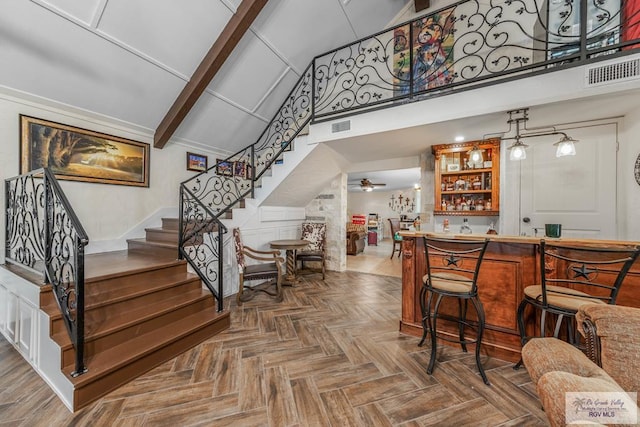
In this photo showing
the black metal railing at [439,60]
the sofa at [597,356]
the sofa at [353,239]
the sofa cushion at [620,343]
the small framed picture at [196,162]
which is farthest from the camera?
the sofa at [353,239]

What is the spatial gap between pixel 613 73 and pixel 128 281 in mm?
4926

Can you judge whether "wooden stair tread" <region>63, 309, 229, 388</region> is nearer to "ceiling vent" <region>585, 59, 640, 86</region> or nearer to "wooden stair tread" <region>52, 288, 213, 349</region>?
"wooden stair tread" <region>52, 288, 213, 349</region>

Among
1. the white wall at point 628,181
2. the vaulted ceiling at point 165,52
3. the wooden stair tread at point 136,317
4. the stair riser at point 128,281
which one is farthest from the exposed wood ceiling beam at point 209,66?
the white wall at point 628,181

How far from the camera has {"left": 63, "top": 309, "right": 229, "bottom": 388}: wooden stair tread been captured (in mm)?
1706

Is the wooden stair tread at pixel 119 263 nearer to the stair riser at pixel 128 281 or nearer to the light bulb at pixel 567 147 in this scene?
the stair riser at pixel 128 281

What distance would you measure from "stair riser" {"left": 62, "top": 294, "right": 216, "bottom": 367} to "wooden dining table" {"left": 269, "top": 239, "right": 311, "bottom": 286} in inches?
57.9

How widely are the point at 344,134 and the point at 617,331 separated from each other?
3.13 meters

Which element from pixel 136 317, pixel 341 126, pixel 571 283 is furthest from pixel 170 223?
pixel 571 283

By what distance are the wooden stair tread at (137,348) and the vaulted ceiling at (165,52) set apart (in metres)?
3.00

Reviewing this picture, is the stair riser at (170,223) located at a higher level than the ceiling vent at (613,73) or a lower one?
lower

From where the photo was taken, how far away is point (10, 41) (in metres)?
2.37

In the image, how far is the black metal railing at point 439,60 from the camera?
260 cm

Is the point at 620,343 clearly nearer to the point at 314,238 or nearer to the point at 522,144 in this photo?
the point at 522,144

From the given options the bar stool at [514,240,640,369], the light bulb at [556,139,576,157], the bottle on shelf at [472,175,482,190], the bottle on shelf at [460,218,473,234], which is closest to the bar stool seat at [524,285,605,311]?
the bar stool at [514,240,640,369]
